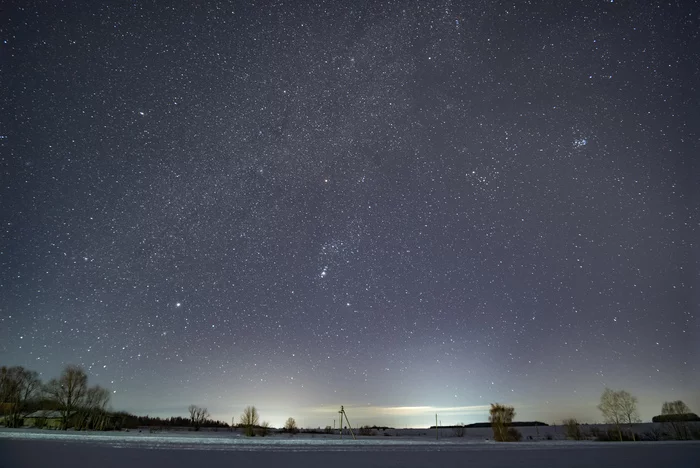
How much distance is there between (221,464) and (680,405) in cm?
7830

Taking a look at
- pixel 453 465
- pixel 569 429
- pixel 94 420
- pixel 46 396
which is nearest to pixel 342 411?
pixel 569 429

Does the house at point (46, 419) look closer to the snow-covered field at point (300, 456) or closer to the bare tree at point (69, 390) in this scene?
the bare tree at point (69, 390)

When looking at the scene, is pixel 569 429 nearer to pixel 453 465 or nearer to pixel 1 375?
pixel 453 465

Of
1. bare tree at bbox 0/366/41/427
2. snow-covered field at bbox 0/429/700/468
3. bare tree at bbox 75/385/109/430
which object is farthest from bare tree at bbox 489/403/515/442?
bare tree at bbox 0/366/41/427

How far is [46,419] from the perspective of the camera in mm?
61250

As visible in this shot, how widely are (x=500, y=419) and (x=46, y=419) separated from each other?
6623 cm

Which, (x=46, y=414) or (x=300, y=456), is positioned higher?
(x=46, y=414)

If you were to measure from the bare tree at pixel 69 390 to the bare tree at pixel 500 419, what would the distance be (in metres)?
62.5

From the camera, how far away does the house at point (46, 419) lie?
6016 centimetres

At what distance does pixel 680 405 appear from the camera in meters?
63.0

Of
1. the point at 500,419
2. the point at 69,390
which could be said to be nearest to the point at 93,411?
the point at 69,390

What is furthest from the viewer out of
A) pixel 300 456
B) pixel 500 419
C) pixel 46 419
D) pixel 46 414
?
pixel 46 414

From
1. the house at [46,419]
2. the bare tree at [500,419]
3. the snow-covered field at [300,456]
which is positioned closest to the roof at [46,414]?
the house at [46,419]

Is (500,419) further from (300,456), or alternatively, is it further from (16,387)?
(16,387)
